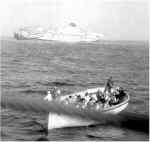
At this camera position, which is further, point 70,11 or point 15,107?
point 70,11

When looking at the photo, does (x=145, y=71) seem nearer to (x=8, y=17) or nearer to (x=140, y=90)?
(x=140, y=90)

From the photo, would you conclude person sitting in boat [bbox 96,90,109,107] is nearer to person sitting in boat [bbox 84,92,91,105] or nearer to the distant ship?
person sitting in boat [bbox 84,92,91,105]

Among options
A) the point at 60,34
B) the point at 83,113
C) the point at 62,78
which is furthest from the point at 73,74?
the point at 83,113

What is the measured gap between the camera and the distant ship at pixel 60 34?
6.82 metres

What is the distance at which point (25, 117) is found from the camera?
404 cm

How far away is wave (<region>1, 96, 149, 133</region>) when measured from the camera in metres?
0.45

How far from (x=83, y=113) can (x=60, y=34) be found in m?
6.88

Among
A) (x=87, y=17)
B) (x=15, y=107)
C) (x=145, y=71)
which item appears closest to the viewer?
(x=15, y=107)

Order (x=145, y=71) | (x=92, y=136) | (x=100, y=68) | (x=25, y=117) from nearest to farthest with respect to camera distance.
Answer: (x=92, y=136) < (x=25, y=117) < (x=100, y=68) < (x=145, y=71)

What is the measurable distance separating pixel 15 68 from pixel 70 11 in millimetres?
1669

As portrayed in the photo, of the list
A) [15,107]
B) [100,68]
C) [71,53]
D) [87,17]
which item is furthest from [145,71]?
[15,107]

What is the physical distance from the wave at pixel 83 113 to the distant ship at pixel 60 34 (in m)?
6.02

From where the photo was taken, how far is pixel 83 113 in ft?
1.62

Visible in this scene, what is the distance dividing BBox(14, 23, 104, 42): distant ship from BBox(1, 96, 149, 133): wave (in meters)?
6.02
